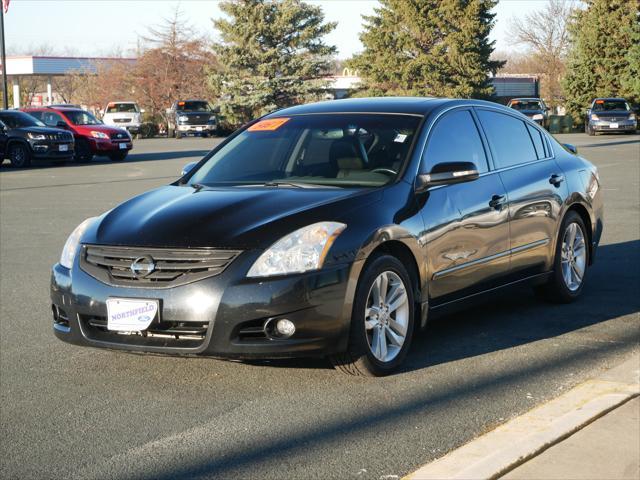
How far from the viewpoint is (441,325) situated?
7.35 m

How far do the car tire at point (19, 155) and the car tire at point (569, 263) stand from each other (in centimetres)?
2305

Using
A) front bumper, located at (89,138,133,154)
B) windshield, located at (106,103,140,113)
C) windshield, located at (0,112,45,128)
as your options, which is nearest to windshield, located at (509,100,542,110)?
windshield, located at (106,103,140,113)

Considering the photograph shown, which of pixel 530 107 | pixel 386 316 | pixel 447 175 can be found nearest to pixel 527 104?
pixel 530 107

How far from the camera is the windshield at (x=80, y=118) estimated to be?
105 ft

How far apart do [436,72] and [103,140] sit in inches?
1401

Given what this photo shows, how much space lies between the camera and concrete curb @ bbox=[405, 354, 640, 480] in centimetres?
418

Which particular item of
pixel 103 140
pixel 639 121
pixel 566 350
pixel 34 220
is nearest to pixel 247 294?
pixel 566 350

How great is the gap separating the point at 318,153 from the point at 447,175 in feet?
2.97

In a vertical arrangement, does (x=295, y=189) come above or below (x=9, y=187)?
above

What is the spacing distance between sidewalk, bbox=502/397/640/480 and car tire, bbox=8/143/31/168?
85.2ft

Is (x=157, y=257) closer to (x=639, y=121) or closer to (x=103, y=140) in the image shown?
(x=103, y=140)

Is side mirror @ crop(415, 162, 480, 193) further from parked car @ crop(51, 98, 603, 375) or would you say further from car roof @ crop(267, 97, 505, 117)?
car roof @ crop(267, 97, 505, 117)

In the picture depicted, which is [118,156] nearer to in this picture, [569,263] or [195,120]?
[195,120]

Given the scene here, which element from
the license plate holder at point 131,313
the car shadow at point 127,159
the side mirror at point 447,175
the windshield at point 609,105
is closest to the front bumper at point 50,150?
the car shadow at point 127,159
